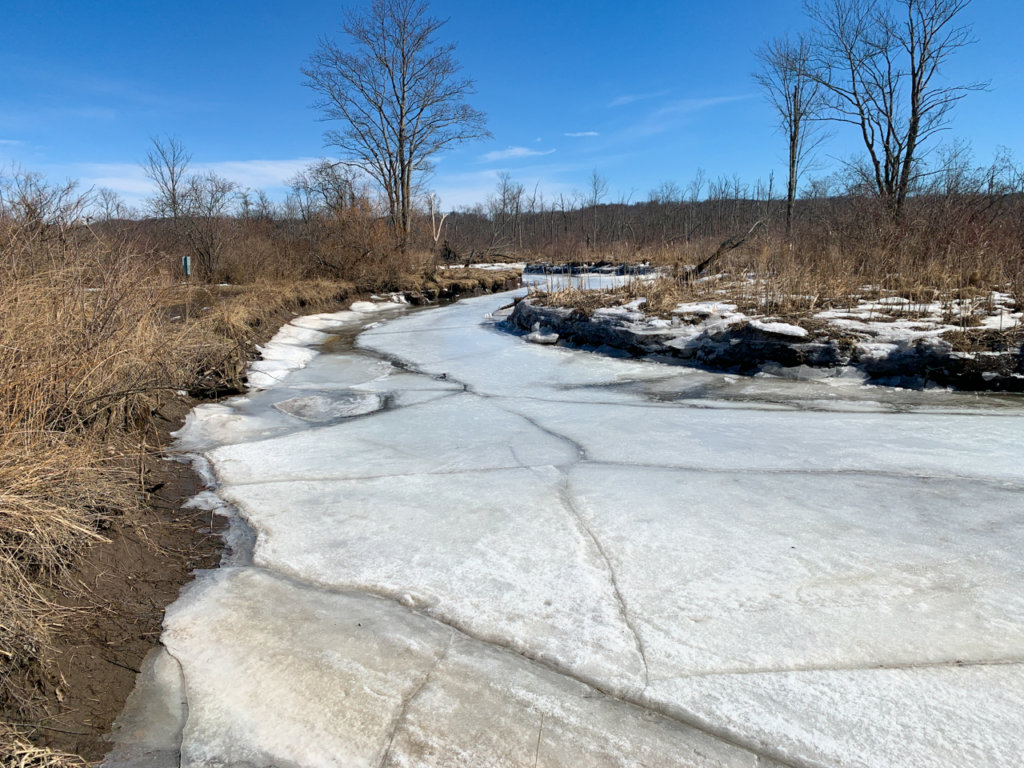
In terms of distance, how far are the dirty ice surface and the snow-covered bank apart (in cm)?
146

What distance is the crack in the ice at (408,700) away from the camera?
178 centimetres

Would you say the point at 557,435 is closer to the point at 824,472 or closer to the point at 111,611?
the point at 824,472

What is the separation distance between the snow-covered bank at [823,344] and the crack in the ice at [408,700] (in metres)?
6.01

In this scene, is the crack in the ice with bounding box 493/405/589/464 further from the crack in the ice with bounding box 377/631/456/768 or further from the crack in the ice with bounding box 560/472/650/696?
the crack in the ice with bounding box 377/631/456/768

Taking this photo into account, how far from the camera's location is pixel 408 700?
1.98m

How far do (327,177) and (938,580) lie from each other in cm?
2592

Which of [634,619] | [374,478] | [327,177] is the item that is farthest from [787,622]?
[327,177]

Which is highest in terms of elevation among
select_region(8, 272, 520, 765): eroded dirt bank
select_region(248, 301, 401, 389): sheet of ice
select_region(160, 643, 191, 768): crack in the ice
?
select_region(248, 301, 401, 389): sheet of ice

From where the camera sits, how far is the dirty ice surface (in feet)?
5.99

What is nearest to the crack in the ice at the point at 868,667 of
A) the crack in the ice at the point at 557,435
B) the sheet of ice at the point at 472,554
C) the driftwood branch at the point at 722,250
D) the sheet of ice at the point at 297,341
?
the sheet of ice at the point at 472,554

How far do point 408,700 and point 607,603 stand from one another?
89 centimetres

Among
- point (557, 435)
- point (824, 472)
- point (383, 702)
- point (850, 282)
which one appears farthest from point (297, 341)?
point (383, 702)

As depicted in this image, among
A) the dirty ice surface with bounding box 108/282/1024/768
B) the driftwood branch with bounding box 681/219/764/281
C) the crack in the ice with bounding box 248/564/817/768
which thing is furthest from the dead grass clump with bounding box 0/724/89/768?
the driftwood branch with bounding box 681/219/764/281

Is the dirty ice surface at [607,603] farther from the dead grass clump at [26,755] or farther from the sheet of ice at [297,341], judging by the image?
the sheet of ice at [297,341]
